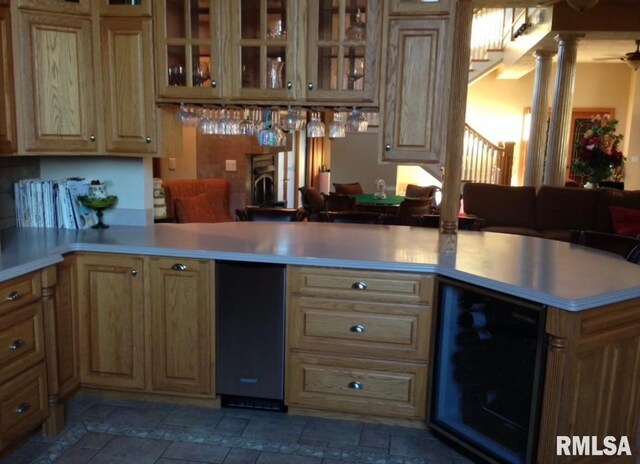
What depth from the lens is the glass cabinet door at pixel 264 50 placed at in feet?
9.66

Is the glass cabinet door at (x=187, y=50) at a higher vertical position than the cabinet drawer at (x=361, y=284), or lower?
higher

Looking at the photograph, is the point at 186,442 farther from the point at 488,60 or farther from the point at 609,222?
the point at 488,60

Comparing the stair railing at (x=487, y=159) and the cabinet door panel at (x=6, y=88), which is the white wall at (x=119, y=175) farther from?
the stair railing at (x=487, y=159)

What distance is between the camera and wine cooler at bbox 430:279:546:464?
2238 millimetres

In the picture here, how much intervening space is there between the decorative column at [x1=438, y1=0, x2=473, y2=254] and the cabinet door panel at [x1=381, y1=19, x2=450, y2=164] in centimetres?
5

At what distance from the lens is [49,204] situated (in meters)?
3.32

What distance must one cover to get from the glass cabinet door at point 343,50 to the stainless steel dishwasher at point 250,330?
101cm

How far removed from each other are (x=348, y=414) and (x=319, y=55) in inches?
75.4

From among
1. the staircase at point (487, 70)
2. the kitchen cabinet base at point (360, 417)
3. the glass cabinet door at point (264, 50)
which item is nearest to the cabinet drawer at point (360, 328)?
the kitchen cabinet base at point (360, 417)

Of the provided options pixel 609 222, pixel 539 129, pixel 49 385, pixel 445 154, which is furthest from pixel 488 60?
pixel 49 385

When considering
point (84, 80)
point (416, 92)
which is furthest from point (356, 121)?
point (84, 80)

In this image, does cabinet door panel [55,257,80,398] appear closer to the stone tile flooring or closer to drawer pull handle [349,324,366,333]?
the stone tile flooring

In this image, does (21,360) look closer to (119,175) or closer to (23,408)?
(23,408)

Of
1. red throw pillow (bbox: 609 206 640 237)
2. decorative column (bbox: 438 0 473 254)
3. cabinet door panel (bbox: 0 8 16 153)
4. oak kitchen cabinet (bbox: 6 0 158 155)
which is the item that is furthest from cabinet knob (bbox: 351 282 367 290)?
red throw pillow (bbox: 609 206 640 237)
